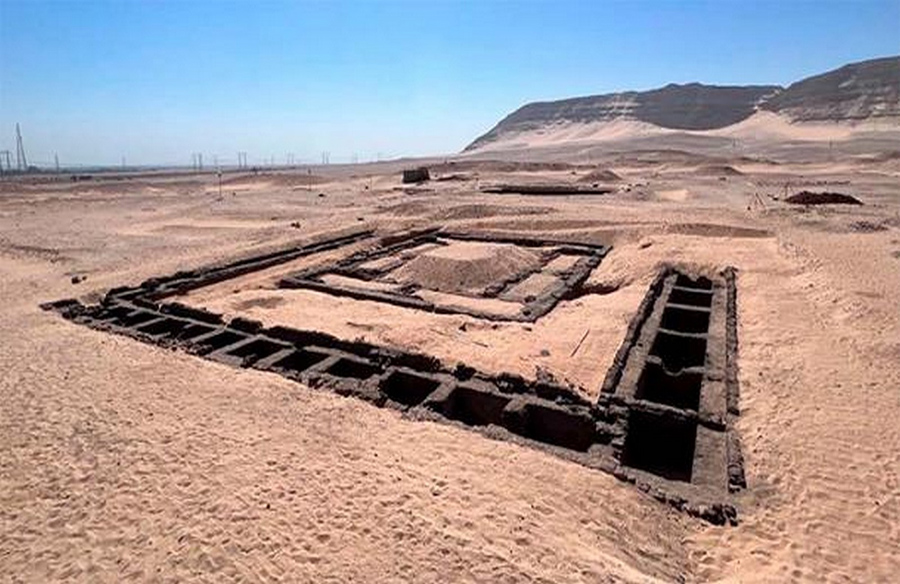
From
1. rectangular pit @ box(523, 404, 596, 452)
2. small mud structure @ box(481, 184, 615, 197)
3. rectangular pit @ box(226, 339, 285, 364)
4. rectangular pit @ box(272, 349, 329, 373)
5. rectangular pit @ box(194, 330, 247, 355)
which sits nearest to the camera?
rectangular pit @ box(523, 404, 596, 452)

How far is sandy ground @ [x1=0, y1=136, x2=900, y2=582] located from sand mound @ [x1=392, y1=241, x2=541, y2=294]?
2.11 metres

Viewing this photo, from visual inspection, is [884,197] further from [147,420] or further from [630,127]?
[630,127]

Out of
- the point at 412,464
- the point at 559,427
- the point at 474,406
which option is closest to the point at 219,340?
the point at 474,406

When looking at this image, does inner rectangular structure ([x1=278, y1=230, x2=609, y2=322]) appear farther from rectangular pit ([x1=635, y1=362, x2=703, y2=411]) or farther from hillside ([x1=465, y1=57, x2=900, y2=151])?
hillside ([x1=465, y1=57, x2=900, y2=151])

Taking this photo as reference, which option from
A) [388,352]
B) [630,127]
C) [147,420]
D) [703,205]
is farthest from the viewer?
[630,127]

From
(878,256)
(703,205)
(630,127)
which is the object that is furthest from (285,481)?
(630,127)

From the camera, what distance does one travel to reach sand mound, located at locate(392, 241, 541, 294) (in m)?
13.8

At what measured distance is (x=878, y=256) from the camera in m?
14.2

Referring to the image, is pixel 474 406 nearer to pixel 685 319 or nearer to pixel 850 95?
pixel 685 319

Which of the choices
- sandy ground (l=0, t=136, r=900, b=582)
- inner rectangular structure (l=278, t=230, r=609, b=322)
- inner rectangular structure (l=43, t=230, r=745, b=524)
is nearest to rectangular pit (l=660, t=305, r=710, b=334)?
inner rectangular structure (l=43, t=230, r=745, b=524)

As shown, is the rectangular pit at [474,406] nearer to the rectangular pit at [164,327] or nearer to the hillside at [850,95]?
the rectangular pit at [164,327]

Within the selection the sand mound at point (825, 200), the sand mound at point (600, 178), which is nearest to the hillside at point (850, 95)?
the sand mound at point (600, 178)

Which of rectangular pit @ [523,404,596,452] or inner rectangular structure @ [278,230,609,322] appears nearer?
rectangular pit @ [523,404,596,452]

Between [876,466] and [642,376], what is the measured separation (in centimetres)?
309
